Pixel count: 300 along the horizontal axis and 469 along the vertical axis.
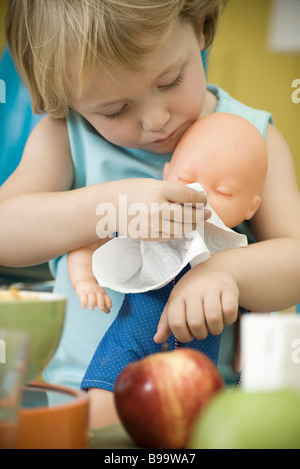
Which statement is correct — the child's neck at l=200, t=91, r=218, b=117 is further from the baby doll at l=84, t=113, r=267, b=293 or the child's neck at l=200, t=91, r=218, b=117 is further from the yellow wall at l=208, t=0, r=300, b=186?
the yellow wall at l=208, t=0, r=300, b=186

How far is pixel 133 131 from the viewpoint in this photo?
0.78 metres

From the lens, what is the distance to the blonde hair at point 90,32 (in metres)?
0.71

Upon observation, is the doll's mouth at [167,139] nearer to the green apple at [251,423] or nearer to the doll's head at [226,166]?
the doll's head at [226,166]

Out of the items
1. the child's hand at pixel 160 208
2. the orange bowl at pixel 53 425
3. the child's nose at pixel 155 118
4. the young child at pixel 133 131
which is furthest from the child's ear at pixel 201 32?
the orange bowl at pixel 53 425

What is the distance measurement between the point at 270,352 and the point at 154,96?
1.46 feet

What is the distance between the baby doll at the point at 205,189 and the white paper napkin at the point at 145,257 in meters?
0.02

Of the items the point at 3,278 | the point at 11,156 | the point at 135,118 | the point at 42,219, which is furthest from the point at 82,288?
the point at 3,278

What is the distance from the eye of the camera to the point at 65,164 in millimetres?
977

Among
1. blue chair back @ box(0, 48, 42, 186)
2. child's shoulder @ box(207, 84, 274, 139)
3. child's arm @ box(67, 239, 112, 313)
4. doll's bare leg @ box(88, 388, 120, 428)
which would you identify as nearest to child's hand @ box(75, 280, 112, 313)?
child's arm @ box(67, 239, 112, 313)

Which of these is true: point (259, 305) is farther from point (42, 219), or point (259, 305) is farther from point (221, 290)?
point (42, 219)

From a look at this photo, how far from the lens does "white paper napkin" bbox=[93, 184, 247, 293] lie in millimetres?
727

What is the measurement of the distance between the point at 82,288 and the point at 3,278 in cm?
78

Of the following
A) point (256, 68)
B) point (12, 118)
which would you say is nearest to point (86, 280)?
point (12, 118)

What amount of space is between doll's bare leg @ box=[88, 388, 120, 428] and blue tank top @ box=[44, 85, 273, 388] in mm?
242
